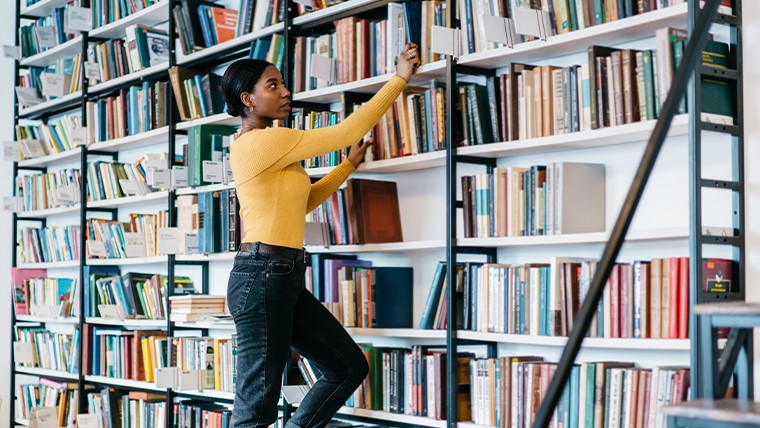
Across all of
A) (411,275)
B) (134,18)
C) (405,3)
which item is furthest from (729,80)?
(134,18)

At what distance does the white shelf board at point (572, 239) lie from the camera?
2809 mm

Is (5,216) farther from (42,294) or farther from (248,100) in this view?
(248,100)

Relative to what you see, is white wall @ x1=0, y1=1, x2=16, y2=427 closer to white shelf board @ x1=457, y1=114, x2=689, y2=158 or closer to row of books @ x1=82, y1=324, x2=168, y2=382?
row of books @ x1=82, y1=324, x2=168, y2=382

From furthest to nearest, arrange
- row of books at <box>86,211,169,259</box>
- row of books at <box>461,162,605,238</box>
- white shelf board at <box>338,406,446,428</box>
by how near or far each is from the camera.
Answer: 1. row of books at <box>86,211,169,259</box>
2. white shelf board at <box>338,406,446,428</box>
3. row of books at <box>461,162,605,238</box>

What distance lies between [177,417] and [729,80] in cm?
Answer: 296

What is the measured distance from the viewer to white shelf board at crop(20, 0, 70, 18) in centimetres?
617

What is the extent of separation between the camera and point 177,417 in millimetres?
4699

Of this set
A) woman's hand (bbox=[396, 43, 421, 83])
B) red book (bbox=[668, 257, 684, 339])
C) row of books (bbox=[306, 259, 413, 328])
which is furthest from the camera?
row of books (bbox=[306, 259, 413, 328])

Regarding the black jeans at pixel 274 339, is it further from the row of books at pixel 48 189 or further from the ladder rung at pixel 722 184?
the row of books at pixel 48 189

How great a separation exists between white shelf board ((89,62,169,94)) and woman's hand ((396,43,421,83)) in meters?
1.91

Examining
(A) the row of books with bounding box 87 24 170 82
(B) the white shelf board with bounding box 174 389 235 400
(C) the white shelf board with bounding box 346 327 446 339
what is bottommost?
(B) the white shelf board with bounding box 174 389 235 400

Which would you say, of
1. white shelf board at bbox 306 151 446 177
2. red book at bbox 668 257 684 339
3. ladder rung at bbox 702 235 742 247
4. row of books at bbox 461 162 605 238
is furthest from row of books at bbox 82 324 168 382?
ladder rung at bbox 702 235 742 247

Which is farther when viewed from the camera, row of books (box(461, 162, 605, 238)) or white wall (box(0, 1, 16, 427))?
white wall (box(0, 1, 16, 427))

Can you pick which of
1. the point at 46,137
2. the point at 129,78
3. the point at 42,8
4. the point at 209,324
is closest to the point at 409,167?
the point at 209,324
